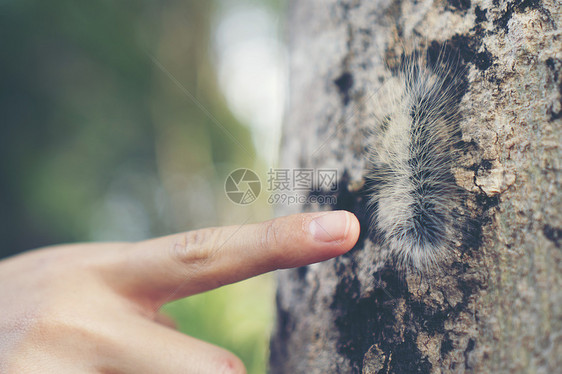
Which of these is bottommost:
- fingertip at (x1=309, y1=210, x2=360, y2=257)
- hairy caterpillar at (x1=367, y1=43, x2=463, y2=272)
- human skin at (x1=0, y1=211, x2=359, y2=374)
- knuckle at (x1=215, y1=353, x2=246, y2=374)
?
knuckle at (x1=215, y1=353, x2=246, y2=374)

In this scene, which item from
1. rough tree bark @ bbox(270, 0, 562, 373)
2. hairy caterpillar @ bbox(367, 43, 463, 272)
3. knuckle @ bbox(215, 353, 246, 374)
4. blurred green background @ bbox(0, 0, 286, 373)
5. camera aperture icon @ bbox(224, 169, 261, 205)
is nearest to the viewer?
rough tree bark @ bbox(270, 0, 562, 373)

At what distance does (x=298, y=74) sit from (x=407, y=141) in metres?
0.59

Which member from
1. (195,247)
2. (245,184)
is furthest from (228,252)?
(245,184)

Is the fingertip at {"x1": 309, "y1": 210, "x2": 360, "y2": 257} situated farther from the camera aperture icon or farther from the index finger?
the camera aperture icon

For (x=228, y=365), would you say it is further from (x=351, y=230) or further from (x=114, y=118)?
(x=114, y=118)

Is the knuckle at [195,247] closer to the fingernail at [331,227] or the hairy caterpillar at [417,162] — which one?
the fingernail at [331,227]

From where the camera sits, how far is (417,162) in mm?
748

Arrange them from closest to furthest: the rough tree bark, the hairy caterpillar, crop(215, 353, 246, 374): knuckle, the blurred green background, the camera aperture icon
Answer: the rough tree bark → the hairy caterpillar → crop(215, 353, 246, 374): knuckle → the camera aperture icon → the blurred green background

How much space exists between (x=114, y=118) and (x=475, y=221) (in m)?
6.07

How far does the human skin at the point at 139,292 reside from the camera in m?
0.76

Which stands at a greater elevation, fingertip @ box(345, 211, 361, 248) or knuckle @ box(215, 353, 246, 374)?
fingertip @ box(345, 211, 361, 248)

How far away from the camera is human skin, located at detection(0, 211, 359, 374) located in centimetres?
76

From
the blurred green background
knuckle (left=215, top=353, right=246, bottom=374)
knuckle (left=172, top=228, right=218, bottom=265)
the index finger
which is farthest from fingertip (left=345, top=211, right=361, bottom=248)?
the blurred green background

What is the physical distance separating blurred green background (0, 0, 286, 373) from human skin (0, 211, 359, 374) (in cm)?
269
